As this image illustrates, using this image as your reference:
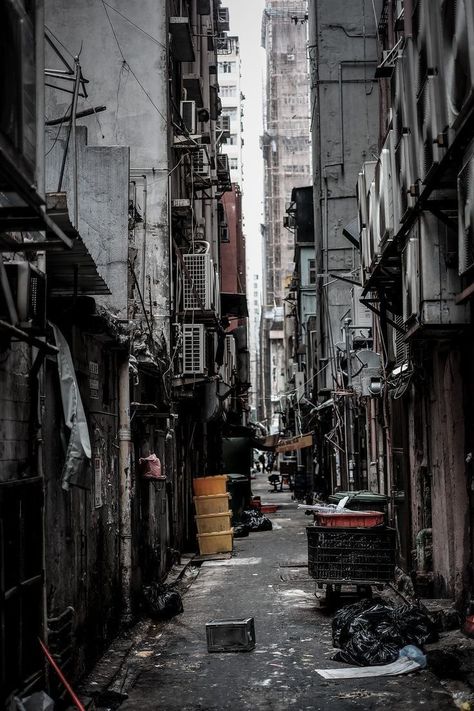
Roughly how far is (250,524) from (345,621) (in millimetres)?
16077

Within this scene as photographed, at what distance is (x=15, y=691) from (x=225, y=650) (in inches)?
174

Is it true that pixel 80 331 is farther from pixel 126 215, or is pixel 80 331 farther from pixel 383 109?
pixel 383 109

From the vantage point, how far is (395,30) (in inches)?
632

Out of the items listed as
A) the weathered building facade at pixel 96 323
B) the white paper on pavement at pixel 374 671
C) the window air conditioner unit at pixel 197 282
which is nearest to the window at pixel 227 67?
the weathered building facade at pixel 96 323

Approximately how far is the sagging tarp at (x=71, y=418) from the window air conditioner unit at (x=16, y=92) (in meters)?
3.32

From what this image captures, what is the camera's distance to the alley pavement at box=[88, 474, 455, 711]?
844 cm

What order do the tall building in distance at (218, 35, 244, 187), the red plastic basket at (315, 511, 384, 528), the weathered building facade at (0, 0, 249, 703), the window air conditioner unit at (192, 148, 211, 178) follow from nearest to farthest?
the weathered building facade at (0, 0, 249, 703)
the red plastic basket at (315, 511, 384, 528)
the window air conditioner unit at (192, 148, 211, 178)
the tall building in distance at (218, 35, 244, 187)

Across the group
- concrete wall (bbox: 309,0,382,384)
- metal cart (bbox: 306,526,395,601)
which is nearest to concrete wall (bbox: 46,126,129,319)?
metal cart (bbox: 306,526,395,601)

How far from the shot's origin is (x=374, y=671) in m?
9.38

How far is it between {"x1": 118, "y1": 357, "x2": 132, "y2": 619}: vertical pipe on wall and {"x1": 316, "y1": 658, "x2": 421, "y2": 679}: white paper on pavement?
11.7ft

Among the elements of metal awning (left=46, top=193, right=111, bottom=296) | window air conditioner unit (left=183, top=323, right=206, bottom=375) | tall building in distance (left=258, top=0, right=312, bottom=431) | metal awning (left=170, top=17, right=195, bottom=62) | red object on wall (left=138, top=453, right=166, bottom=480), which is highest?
tall building in distance (left=258, top=0, right=312, bottom=431)

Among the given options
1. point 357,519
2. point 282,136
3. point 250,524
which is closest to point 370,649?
point 357,519

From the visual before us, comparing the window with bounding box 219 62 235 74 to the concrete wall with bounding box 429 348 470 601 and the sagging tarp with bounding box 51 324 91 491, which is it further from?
the sagging tarp with bounding box 51 324 91 491

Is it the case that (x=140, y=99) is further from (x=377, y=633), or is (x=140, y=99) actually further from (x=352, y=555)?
(x=377, y=633)
